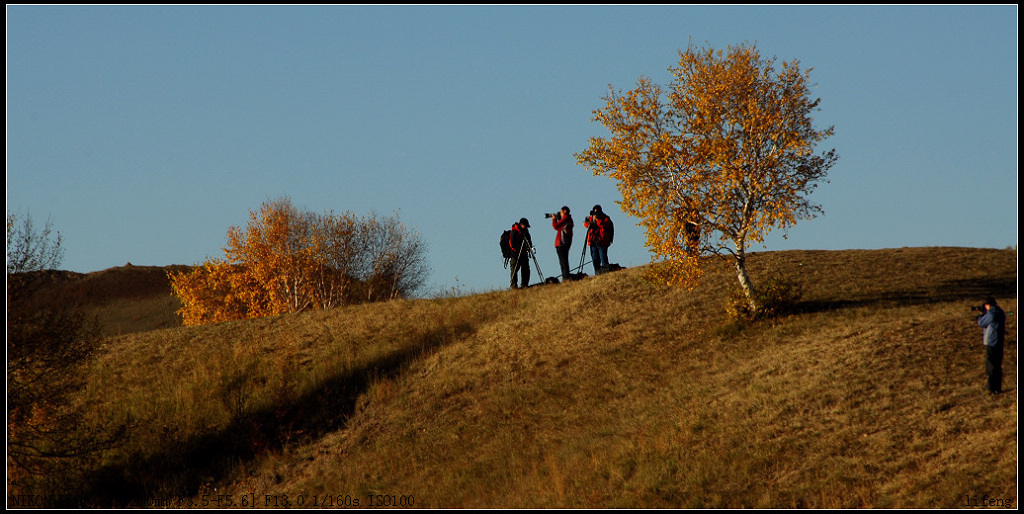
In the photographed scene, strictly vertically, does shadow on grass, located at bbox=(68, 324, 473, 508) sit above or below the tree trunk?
below

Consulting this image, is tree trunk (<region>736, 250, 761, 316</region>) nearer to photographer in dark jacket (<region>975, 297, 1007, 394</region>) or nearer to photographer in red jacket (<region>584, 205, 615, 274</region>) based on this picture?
photographer in red jacket (<region>584, 205, 615, 274</region>)

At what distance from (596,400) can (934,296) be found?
12942mm

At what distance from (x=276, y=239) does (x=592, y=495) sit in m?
43.9

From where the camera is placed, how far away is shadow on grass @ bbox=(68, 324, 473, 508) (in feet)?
84.0

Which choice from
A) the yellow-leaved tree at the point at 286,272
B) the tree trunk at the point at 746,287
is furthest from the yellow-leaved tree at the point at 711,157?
the yellow-leaved tree at the point at 286,272

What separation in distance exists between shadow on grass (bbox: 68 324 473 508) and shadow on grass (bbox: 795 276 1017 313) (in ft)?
45.6

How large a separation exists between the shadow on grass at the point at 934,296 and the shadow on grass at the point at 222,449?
13.9 m

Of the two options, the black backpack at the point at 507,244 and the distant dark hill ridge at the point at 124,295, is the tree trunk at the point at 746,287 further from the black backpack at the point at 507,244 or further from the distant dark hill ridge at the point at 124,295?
the distant dark hill ridge at the point at 124,295

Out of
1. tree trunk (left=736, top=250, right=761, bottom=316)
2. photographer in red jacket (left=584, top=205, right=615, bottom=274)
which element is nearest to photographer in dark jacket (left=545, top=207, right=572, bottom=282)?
photographer in red jacket (left=584, top=205, right=615, bottom=274)

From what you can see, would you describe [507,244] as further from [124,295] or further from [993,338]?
[124,295]

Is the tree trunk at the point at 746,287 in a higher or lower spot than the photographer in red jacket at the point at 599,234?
lower

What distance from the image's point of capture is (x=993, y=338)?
19.8 meters

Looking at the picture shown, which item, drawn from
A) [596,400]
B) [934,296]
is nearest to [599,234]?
[596,400]

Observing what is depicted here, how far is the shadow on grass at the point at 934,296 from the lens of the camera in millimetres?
29984
